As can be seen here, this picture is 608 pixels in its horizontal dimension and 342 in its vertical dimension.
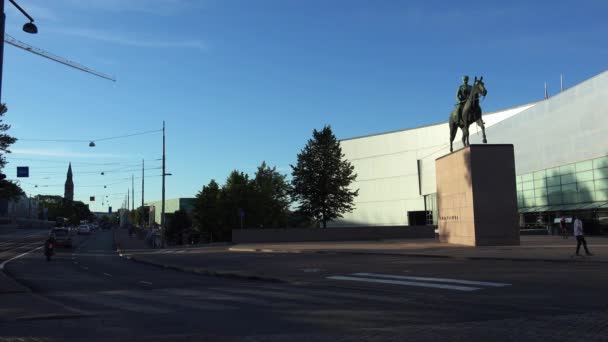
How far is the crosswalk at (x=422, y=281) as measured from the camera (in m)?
13.2

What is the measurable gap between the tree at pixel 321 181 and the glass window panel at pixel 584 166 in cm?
2153

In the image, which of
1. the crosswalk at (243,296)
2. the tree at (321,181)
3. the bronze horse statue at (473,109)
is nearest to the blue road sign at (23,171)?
the tree at (321,181)

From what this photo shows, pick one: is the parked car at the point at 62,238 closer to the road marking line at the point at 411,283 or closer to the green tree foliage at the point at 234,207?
the green tree foliage at the point at 234,207

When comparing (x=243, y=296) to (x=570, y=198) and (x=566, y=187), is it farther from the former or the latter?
(x=566, y=187)

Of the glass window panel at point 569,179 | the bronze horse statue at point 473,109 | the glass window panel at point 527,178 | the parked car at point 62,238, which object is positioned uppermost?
the bronze horse statue at point 473,109

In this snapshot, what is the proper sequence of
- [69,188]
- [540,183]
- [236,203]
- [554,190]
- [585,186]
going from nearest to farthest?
[585,186]
[554,190]
[540,183]
[236,203]
[69,188]

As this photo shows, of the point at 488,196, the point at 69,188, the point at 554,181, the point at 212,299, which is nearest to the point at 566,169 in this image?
the point at 554,181

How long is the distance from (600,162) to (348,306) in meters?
44.4

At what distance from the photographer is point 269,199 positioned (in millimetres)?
62219

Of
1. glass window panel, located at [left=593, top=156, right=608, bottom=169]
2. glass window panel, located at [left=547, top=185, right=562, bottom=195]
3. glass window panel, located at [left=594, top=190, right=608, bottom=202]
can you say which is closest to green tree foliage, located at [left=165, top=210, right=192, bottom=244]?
glass window panel, located at [left=547, top=185, right=562, bottom=195]

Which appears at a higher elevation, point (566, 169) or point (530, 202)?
point (566, 169)

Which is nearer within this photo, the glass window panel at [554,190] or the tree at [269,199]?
the glass window panel at [554,190]

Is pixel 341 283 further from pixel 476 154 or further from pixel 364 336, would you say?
pixel 476 154

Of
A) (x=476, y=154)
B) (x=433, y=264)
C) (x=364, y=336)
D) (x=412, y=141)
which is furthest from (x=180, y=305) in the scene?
(x=412, y=141)
